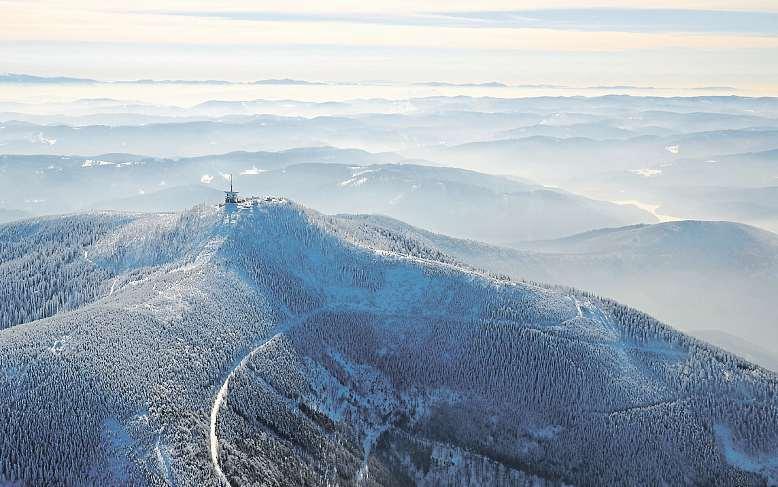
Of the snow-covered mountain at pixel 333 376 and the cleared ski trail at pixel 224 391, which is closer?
the cleared ski trail at pixel 224 391

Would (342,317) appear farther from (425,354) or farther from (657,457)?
(657,457)

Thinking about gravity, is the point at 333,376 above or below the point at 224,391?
below

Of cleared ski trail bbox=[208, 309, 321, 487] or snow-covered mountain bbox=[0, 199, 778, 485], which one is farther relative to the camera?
snow-covered mountain bbox=[0, 199, 778, 485]

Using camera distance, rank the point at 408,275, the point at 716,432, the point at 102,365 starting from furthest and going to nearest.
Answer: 1. the point at 408,275
2. the point at 716,432
3. the point at 102,365

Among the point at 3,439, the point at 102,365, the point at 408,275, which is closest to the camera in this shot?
the point at 3,439

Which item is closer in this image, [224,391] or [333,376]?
[224,391]

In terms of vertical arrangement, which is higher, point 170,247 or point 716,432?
point 170,247

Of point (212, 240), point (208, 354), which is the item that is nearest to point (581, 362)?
point (208, 354)

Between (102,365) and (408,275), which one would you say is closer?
(102,365)
